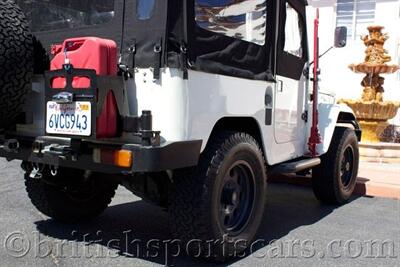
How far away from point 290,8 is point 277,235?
2.20 m

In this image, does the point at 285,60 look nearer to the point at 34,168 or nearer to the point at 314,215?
the point at 314,215

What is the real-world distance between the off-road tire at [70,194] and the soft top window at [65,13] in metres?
1.18

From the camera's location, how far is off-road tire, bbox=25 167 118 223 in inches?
163

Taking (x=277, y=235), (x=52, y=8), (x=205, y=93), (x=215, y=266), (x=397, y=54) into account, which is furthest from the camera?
(x=397, y=54)

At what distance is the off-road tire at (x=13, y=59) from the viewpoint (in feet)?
10.9

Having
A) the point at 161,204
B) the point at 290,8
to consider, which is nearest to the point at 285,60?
the point at 290,8

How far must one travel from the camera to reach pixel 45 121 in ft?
11.6

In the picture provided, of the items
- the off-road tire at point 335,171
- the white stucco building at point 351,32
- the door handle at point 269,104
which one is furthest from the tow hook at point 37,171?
the white stucco building at point 351,32

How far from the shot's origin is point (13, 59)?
338 cm

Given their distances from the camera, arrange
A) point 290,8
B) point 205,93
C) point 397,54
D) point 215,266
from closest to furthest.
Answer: point 205,93 < point 215,266 < point 290,8 < point 397,54

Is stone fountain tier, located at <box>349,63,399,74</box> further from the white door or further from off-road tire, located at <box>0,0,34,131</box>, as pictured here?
off-road tire, located at <box>0,0,34,131</box>

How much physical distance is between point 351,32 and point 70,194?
12.4 meters

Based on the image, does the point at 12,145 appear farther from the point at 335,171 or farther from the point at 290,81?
the point at 335,171

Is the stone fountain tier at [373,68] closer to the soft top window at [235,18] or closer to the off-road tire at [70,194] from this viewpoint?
the soft top window at [235,18]
